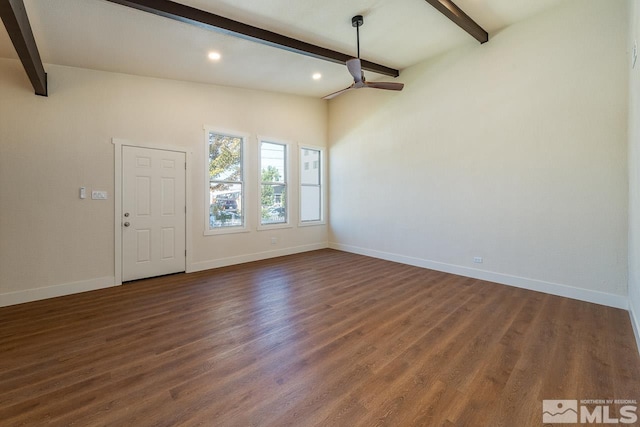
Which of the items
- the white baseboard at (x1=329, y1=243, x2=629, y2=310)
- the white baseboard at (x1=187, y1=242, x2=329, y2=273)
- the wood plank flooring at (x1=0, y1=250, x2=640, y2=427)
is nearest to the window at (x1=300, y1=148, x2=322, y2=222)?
the white baseboard at (x1=187, y1=242, x2=329, y2=273)

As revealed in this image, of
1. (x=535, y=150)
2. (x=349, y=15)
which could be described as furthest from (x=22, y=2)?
(x=535, y=150)

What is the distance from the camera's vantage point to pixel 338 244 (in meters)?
6.49

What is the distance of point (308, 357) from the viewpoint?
2145mm

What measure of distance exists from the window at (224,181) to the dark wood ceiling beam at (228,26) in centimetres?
203

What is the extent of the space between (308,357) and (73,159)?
4.00 metres

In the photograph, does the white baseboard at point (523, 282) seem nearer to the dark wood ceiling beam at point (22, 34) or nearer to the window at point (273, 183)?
the window at point (273, 183)

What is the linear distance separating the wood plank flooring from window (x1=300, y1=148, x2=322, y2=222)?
9.77 ft

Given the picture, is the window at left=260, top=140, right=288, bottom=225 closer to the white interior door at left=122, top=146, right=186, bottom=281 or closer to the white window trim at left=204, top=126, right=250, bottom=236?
the white window trim at left=204, top=126, right=250, bottom=236

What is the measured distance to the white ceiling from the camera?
9.32ft

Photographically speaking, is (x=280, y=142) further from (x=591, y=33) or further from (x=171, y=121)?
(x=591, y=33)

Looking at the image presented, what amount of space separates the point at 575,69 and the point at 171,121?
5.63m

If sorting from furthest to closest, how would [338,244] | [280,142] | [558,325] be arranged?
[338,244] < [280,142] < [558,325]

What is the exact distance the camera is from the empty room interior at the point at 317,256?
6.04ft

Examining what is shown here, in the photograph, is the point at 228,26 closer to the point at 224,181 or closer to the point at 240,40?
the point at 240,40
